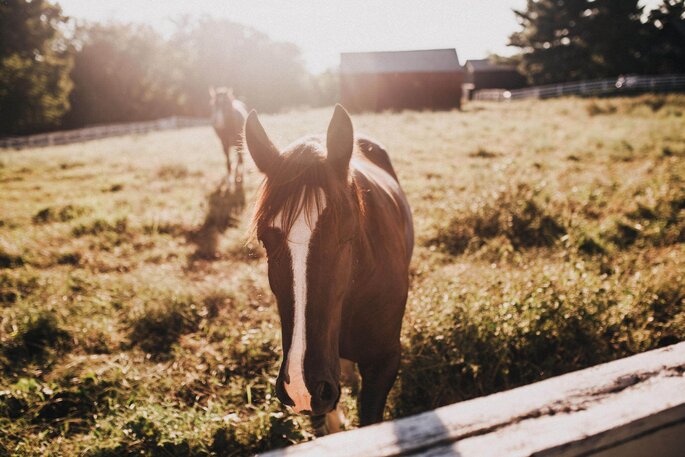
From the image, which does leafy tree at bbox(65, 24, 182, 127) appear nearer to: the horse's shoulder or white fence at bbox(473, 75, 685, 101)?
white fence at bbox(473, 75, 685, 101)

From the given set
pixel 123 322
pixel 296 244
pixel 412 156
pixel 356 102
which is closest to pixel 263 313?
pixel 123 322

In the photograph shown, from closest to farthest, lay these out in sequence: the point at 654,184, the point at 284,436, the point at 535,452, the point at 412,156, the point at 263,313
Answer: the point at 535,452 → the point at 284,436 → the point at 263,313 → the point at 654,184 → the point at 412,156

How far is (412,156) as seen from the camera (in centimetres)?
1033

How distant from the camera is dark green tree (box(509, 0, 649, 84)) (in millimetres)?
32500

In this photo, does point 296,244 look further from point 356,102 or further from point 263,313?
point 356,102

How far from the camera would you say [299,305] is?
1650mm

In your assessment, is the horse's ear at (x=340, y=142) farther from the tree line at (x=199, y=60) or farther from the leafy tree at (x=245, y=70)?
the leafy tree at (x=245, y=70)

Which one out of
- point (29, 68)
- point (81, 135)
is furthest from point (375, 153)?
point (29, 68)

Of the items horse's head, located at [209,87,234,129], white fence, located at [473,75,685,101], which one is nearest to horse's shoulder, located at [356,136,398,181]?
horse's head, located at [209,87,234,129]

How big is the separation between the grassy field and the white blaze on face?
24.4 inches

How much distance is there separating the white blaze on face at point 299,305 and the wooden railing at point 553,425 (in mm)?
455

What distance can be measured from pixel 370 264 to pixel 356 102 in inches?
1132

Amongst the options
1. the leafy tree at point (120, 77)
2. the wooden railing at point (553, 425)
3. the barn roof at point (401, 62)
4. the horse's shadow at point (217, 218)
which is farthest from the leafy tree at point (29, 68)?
the wooden railing at point (553, 425)

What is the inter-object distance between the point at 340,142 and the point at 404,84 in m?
28.9
